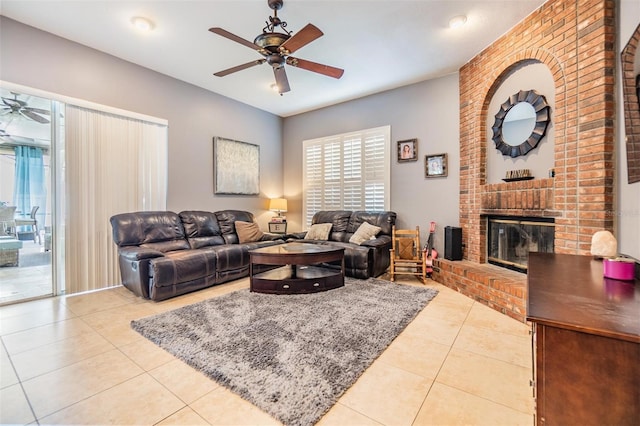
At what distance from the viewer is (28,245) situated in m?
3.34

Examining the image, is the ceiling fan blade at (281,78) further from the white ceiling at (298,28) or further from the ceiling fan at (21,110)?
the ceiling fan at (21,110)

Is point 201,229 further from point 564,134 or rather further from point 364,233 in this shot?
point 564,134

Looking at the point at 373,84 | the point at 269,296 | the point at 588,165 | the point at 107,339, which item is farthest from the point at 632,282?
the point at 373,84

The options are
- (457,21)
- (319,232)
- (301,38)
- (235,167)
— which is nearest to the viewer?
(301,38)

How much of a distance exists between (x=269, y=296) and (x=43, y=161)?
319 centimetres

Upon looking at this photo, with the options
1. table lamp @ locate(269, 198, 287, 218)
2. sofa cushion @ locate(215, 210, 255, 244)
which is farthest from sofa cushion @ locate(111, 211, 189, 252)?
table lamp @ locate(269, 198, 287, 218)

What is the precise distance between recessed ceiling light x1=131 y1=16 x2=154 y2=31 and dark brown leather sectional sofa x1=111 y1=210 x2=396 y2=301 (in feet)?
7.43

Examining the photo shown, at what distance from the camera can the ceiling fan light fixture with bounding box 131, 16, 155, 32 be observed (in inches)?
116

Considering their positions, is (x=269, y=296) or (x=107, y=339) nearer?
(x=107, y=339)

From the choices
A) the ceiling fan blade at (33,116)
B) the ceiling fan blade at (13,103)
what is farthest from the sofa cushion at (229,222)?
the ceiling fan blade at (13,103)

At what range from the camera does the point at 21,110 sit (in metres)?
3.19

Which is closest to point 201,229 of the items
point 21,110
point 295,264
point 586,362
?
point 295,264

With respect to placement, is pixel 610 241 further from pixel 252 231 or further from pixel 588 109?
pixel 252 231

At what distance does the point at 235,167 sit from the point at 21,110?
2.80m
